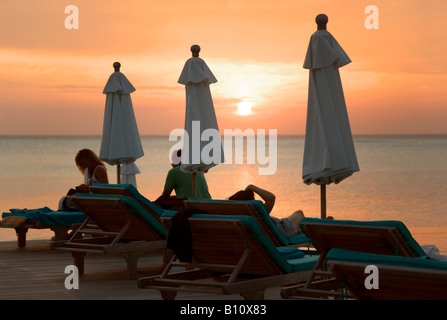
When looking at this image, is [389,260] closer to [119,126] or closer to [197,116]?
[197,116]

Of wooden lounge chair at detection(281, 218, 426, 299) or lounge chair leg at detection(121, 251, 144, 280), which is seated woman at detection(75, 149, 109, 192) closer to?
lounge chair leg at detection(121, 251, 144, 280)

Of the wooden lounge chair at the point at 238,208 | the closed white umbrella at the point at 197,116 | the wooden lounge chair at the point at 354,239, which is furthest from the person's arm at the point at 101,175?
the wooden lounge chair at the point at 354,239

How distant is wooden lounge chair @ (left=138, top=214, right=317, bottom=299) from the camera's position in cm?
471

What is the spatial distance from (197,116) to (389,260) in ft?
16.7

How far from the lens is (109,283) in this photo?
Answer: 6344mm

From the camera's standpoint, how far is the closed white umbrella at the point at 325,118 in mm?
5984

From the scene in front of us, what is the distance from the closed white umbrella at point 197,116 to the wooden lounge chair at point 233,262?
2997 millimetres

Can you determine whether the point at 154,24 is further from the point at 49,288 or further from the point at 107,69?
the point at 49,288

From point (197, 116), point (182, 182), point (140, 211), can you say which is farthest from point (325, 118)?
point (182, 182)

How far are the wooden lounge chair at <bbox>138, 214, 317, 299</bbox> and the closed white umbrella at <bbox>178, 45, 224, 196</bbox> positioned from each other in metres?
3.00

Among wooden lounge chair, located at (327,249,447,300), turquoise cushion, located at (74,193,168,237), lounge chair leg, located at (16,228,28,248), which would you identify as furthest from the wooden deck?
wooden lounge chair, located at (327,249,447,300)

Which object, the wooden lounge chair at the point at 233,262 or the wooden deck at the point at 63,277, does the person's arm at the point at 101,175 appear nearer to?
the wooden deck at the point at 63,277
